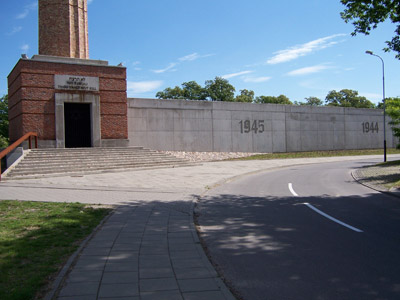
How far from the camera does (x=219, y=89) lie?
239 feet

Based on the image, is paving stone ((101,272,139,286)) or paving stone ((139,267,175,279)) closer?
paving stone ((101,272,139,286))

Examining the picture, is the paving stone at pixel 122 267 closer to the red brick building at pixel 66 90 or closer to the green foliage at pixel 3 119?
the red brick building at pixel 66 90

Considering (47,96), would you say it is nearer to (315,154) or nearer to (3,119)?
(315,154)

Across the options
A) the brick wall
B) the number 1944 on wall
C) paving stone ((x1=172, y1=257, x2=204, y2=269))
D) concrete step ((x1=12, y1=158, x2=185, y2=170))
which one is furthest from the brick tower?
the number 1944 on wall

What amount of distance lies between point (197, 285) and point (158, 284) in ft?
1.53

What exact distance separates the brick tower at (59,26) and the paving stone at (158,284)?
77.7 ft

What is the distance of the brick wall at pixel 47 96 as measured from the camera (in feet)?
75.2

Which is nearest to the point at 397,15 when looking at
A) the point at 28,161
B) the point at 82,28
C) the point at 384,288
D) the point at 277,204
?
the point at 277,204

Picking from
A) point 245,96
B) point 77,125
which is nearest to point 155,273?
point 77,125

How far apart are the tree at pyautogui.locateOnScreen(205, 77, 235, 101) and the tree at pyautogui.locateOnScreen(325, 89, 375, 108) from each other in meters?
34.2

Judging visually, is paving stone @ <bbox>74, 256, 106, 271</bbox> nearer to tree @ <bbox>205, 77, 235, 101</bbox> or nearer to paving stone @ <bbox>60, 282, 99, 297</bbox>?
paving stone @ <bbox>60, 282, 99, 297</bbox>

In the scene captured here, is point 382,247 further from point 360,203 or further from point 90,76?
point 90,76

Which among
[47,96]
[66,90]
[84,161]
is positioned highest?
[66,90]

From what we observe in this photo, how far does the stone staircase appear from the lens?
58.8 feet
